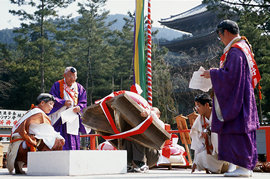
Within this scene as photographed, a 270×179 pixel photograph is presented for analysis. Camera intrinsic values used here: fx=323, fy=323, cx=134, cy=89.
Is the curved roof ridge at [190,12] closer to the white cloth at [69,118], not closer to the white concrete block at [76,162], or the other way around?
the white cloth at [69,118]

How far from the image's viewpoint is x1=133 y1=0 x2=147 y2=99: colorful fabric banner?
6178 mm

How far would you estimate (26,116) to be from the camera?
3740 mm

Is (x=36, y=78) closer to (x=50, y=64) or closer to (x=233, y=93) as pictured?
(x=50, y=64)

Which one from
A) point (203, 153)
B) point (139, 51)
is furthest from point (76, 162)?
point (139, 51)

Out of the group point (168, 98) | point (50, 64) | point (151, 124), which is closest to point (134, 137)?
point (151, 124)

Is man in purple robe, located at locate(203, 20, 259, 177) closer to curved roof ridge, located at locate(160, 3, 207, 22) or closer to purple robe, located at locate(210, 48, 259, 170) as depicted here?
purple robe, located at locate(210, 48, 259, 170)

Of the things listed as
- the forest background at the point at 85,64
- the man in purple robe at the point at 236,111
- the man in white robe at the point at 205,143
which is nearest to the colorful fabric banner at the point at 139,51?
the man in white robe at the point at 205,143

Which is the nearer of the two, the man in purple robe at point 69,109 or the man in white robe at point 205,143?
the man in white robe at point 205,143

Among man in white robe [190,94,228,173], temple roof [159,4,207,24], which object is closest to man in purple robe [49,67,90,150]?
man in white robe [190,94,228,173]

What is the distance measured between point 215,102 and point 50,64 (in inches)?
751

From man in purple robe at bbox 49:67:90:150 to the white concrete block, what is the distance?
1681 millimetres

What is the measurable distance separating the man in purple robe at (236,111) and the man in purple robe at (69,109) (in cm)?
253

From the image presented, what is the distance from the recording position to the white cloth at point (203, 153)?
3.85 metres

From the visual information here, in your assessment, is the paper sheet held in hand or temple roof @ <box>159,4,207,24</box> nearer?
the paper sheet held in hand
